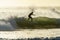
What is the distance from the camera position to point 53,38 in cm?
110

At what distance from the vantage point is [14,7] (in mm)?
1075

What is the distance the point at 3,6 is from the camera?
1.07 meters

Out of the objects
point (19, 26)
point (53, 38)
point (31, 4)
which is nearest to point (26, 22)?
point (19, 26)

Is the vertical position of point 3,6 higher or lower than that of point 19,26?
higher

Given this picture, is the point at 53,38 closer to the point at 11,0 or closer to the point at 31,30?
the point at 31,30

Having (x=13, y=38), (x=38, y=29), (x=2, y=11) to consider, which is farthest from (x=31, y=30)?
(x=2, y=11)

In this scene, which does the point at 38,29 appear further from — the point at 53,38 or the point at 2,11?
the point at 2,11

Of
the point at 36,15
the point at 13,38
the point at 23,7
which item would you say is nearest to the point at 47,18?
the point at 36,15

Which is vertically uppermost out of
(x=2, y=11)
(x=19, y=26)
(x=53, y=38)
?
(x=2, y=11)

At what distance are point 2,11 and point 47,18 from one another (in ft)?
1.47

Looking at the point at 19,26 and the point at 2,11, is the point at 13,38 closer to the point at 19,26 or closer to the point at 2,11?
the point at 19,26

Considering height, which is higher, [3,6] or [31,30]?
[3,6]

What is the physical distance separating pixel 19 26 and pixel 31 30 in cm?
12

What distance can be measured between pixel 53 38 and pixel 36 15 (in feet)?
0.95
